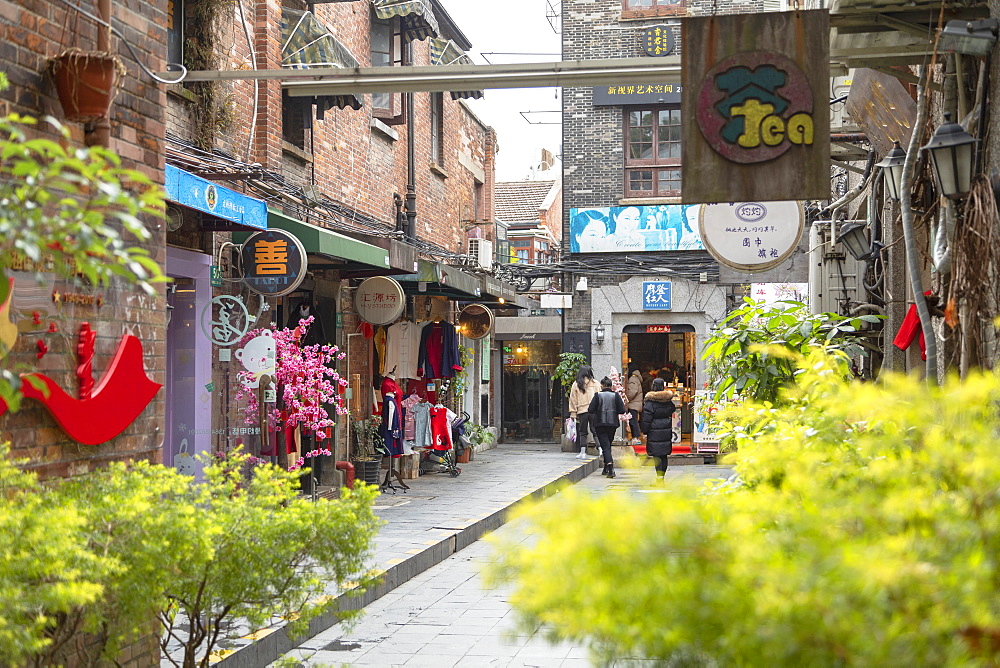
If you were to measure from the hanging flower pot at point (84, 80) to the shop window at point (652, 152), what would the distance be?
2053 cm

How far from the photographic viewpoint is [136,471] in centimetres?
493

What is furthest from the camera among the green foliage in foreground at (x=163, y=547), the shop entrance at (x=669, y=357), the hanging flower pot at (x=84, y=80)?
the shop entrance at (x=669, y=357)

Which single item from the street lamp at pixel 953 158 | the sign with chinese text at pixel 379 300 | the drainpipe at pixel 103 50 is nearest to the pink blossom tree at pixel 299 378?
the sign with chinese text at pixel 379 300

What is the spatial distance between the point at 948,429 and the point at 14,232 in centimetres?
267

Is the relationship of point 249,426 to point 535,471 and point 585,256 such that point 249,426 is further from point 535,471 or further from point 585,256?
point 585,256

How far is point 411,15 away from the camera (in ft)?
57.1

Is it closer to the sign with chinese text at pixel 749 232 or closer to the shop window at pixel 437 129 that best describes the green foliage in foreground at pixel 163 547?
the sign with chinese text at pixel 749 232

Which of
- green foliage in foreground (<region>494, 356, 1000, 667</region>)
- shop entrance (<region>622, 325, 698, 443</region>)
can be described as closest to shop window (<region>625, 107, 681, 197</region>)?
shop entrance (<region>622, 325, 698, 443</region>)

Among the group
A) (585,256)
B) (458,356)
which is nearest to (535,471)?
(458,356)

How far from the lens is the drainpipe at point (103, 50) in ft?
16.9

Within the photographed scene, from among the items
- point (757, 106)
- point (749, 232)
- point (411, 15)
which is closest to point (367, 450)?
point (749, 232)

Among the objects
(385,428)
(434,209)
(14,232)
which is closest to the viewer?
(14,232)

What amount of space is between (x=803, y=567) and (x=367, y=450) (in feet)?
44.0

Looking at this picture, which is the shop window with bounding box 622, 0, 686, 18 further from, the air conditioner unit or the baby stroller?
the baby stroller
